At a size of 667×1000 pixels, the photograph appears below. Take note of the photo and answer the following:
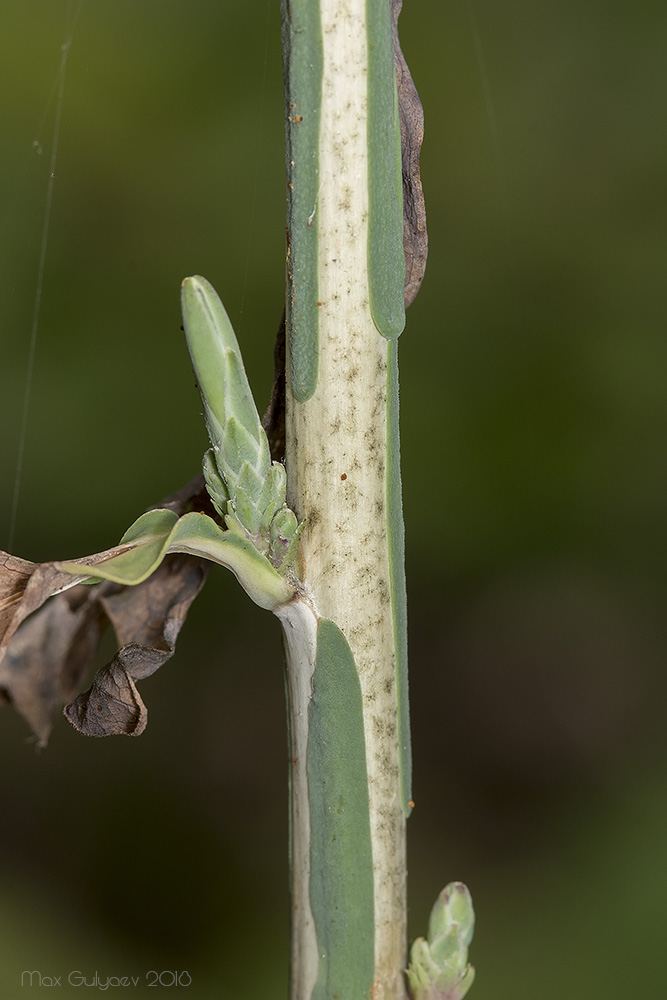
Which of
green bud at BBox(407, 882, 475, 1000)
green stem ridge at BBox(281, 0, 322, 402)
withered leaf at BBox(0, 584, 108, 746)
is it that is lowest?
green bud at BBox(407, 882, 475, 1000)

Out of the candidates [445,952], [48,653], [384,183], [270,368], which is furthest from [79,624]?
[270,368]

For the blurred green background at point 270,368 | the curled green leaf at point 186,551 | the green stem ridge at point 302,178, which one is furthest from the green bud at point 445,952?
the blurred green background at point 270,368

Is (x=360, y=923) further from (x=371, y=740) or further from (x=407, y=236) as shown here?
(x=407, y=236)

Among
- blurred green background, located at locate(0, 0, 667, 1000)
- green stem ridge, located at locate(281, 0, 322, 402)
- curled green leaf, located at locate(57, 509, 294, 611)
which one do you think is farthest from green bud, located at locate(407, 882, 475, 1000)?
blurred green background, located at locate(0, 0, 667, 1000)

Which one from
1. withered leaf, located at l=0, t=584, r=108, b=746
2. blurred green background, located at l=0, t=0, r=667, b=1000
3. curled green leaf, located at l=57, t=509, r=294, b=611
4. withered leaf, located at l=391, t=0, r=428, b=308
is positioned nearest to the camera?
curled green leaf, located at l=57, t=509, r=294, b=611

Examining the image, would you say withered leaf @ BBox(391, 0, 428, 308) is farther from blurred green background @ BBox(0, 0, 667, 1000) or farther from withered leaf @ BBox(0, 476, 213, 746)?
blurred green background @ BBox(0, 0, 667, 1000)

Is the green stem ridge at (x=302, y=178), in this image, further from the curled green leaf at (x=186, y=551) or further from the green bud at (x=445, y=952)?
the green bud at (x=445, y=952)

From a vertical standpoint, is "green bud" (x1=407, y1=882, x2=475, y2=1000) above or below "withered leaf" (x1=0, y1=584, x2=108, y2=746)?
below
